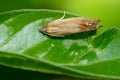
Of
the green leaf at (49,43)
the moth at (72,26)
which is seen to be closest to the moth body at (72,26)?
the moth at (72,26)

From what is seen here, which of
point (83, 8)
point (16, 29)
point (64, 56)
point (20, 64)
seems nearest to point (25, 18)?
point (16, 29)

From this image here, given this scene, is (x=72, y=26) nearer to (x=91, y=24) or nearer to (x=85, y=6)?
(x=91, y=24)

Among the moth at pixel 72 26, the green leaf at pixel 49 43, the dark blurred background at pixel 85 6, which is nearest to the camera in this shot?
the green leaf at pixel 49 43

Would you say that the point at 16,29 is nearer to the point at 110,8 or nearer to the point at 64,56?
the point at 64,56

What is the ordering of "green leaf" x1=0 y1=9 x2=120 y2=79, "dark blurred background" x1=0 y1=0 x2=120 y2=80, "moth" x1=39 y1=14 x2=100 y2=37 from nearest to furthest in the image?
"green leaf" x1=0 y1=9 x2=120 y2=79 < "moth" x1=39 y1=14 x2=100 y2=37 < "dark blurred background" x1=0 y1=0 x2=120 y2=80

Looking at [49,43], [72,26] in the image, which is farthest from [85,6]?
[49,43]

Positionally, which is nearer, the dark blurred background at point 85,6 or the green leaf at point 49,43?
the green leaf at point 49,43

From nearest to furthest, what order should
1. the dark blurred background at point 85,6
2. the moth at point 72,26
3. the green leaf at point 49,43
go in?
the green leaf at point 49,43, the moth at point 72,26, the dark blurred background at point 85,6

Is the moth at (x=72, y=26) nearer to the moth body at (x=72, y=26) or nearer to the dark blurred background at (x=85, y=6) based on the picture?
the moth body at (x=72, y=26)

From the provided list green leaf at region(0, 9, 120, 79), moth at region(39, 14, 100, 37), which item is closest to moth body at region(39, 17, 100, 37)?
moth at region(39, 14, 100, 37)

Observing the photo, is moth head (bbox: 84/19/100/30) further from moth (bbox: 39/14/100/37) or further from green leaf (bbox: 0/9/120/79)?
green leaf (bbox: 0/9/120/79)

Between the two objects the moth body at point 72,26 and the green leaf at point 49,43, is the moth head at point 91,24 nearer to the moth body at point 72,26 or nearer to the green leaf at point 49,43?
the moth body at point 72,26
